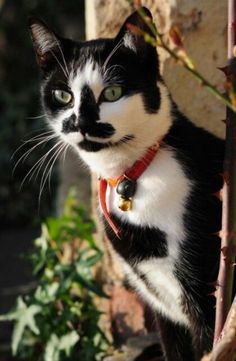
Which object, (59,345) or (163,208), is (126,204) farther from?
(59,345)

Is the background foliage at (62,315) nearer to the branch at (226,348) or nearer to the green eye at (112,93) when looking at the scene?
the green eye at (112,93)

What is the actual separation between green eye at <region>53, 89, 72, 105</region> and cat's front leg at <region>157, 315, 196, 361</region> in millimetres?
740

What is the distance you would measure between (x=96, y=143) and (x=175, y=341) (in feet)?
2.50

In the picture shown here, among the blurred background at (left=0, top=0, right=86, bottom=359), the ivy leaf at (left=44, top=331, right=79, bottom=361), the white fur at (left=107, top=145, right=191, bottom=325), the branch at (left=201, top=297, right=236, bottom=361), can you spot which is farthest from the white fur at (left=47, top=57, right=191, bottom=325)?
the blurred background at (left=0, top=0, right=86, bottom=359)

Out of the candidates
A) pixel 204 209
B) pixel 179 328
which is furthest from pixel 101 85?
pixel 179 328

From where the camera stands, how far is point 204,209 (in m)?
2.08

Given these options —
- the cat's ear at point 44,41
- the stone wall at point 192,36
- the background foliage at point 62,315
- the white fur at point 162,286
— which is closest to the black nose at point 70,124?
the cat's ear at point 44,41

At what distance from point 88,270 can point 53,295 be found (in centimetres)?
16

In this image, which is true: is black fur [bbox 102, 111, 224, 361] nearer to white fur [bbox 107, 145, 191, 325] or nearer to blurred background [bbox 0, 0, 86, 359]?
white fur [bbox 107, 145, 191, 325]

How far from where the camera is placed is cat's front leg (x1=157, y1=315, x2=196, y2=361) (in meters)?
2.38

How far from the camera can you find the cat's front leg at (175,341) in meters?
2.38

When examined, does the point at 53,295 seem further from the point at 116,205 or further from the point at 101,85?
the point at 101,85

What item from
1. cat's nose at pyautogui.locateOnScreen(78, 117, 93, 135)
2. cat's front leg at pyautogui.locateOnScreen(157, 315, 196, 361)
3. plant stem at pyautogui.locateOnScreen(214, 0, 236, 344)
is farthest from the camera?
cat's front leg at pyautogui.locateOnScreen(157, 315, 196, 361)

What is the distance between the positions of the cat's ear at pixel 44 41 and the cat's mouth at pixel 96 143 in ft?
0.97
